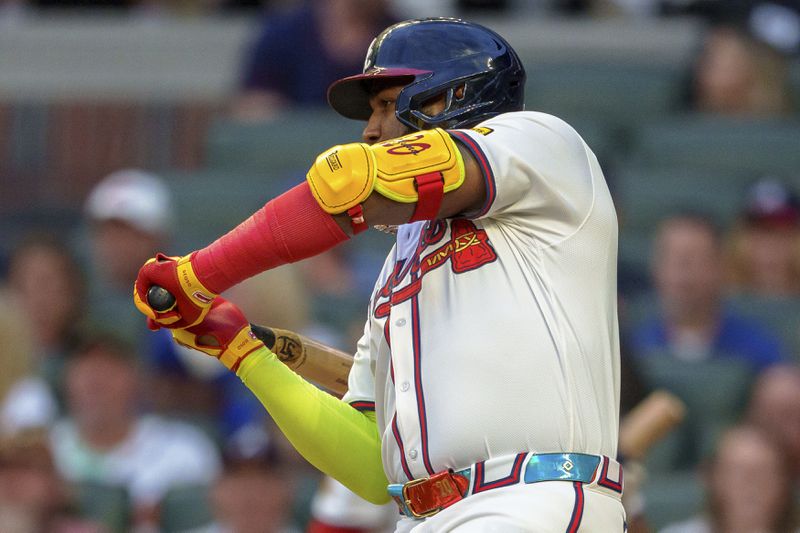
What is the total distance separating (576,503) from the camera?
2832mm

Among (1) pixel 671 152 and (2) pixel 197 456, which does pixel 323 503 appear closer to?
(2) pixel 197 456

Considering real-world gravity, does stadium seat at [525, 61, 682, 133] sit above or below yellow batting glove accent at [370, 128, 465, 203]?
below

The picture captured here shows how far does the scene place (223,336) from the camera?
3.16 metres

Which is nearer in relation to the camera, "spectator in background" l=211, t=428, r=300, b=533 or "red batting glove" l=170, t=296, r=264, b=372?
"red batting glove" l=170, t=296, r=264, b=372

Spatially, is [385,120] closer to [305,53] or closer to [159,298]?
[159,298]

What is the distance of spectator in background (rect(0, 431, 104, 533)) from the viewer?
5648 mm

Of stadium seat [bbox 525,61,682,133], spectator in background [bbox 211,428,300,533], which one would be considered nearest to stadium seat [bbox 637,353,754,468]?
spectator in background [bbox 211,428,300,533]

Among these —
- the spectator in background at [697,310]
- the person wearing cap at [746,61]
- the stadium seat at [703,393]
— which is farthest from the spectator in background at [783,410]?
the person wearing cap at [746,61]

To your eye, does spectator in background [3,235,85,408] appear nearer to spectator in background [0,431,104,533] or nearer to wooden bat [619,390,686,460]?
spectator in background [0,431,104,533]

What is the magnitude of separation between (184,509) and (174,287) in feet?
11.0

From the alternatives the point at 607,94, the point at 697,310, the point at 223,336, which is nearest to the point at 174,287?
the point at 223,336

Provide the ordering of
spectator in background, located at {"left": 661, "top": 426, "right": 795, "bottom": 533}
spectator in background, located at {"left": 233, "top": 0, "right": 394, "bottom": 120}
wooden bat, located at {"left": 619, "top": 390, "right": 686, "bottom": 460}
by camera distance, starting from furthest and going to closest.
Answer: spectator in background, located at {"left": 233, "top": 0, "right": 394, "bottom": 120}, spectator in background, located at {"left": 661, "top": 426, "right": 795, "bottom": 533}, wooden bat, located at {"left": 619, "top": 390, "right": 686, "bottom": 460}

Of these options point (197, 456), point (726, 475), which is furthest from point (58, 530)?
point (726, 475)

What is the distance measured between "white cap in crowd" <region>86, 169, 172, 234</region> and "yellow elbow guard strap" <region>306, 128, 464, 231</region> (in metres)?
4.70
